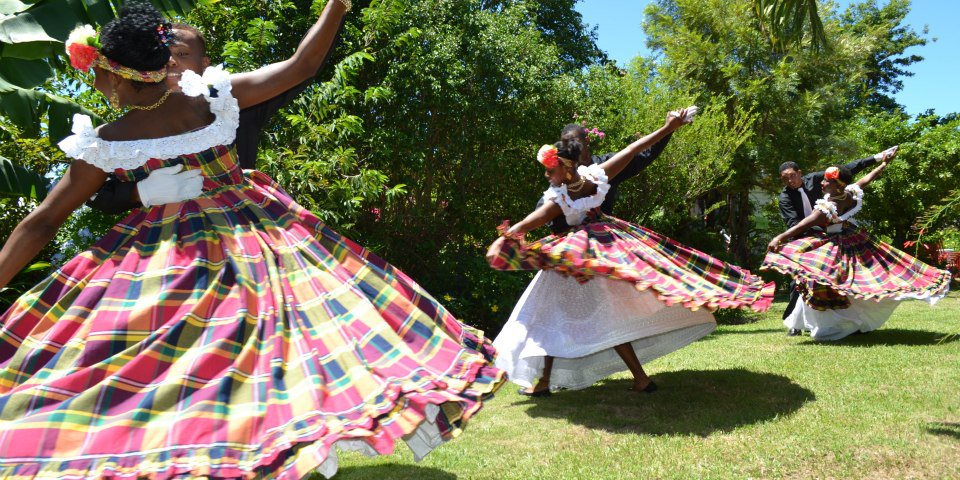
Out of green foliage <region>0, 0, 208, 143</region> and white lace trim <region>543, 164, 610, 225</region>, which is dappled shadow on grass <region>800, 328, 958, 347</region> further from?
green foliage <region>0, 0, 208, 143</region>

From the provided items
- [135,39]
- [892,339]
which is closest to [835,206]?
[892,339]

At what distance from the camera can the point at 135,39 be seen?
2.84m

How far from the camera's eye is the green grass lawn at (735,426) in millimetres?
4012

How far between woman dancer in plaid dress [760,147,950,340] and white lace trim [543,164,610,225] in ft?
10.3

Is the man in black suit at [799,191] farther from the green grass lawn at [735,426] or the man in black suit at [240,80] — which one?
the man in black suit at [240,80]

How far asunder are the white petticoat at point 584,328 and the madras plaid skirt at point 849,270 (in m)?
2.59

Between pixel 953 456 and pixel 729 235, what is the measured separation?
1727 centimetres

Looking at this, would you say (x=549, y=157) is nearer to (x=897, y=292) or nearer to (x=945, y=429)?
(x=945, y=429)

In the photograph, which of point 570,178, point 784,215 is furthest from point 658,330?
point 784,215

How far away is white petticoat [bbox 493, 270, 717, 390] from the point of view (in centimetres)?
570

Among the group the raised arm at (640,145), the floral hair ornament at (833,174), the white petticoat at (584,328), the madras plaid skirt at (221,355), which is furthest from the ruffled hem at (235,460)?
the floral hair ornament at (833,174)

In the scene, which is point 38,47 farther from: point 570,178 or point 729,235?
point 729,235

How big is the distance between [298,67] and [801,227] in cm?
687

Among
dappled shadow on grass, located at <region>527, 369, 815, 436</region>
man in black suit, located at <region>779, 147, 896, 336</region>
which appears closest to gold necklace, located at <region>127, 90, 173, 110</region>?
dappled shadow on grass, located at <region>527, 369, 815, 436</region>
